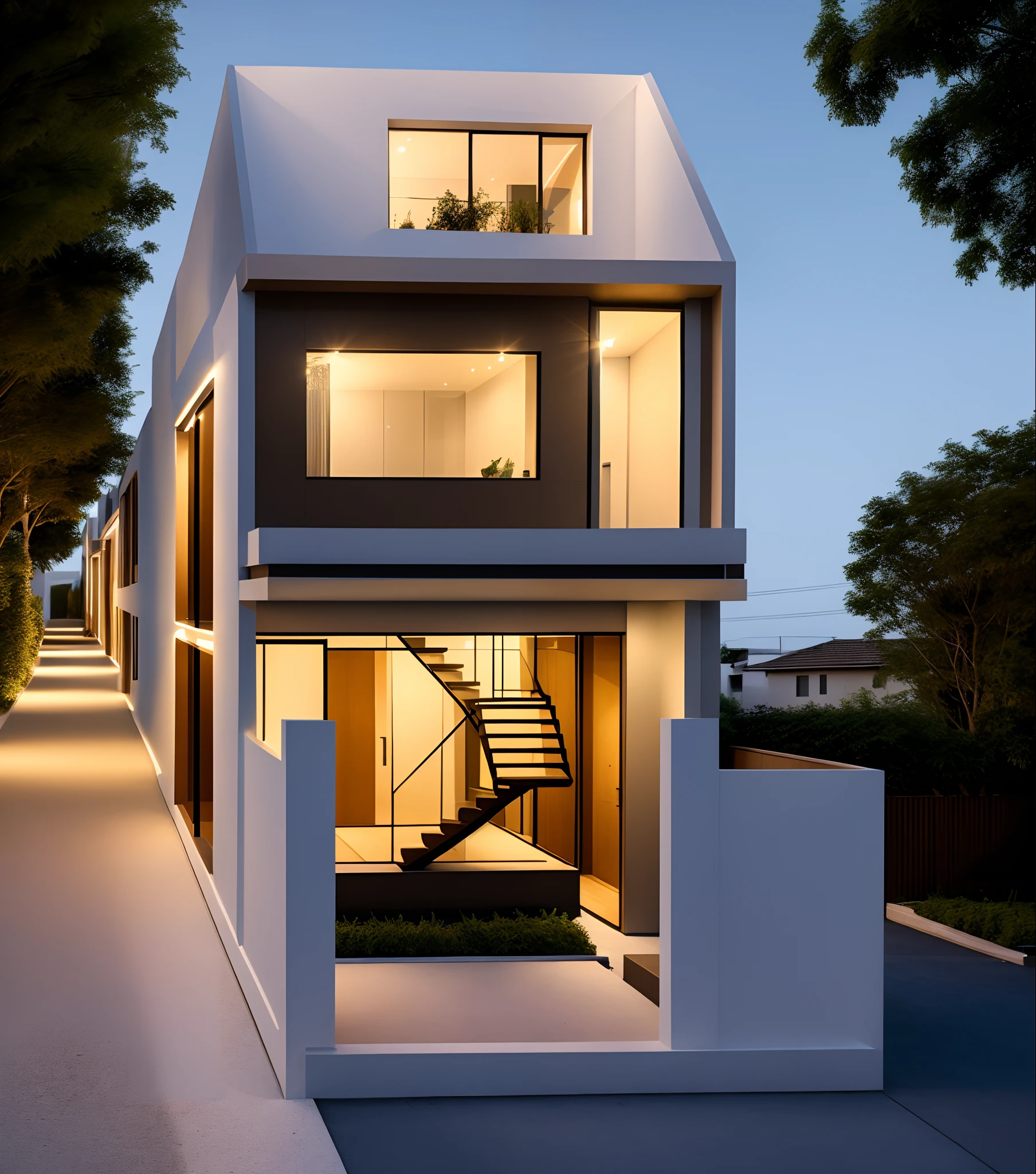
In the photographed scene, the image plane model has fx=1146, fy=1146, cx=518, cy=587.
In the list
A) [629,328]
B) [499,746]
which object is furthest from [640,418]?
[499,746]

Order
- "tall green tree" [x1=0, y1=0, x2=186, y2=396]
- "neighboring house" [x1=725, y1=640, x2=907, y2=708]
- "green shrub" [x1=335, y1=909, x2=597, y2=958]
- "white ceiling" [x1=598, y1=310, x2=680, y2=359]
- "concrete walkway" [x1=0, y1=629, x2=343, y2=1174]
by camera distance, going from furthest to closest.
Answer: "neighboring house" [x1=725, y1=640, x2=907, y2=708]
"white ceiling" [x1=598, y1=310, x2=680, y2=359]
"green shrub" [x1=335, y1=909, x2=597, y2=958]
"tall green tree" [x1=0, y1=0, x2=186, y2=396]
"concrete walkway" [x1=0, y1=629, x2=343, y2=1174]

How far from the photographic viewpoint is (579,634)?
11.5 meters

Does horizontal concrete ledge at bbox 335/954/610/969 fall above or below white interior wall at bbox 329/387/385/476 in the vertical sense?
below

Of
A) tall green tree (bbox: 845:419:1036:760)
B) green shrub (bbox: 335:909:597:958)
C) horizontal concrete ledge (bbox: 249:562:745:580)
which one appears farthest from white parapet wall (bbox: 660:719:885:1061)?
tall green tree (bbox: 845:419:1036:760)

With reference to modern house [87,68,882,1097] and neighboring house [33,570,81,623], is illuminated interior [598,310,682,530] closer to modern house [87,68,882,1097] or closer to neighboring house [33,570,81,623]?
modern house [87,68,882,1097]

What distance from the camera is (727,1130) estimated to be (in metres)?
5.96

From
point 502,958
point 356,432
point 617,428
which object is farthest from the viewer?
point 617,428

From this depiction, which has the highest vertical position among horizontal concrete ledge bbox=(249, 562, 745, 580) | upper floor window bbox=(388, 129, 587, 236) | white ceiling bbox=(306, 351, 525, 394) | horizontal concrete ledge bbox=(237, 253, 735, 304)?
upper floor window bbox=(388, 129, 587, 236)

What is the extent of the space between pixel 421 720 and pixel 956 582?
15.0 metres

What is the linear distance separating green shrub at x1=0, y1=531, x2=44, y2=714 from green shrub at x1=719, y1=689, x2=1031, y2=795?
1893 centimetres

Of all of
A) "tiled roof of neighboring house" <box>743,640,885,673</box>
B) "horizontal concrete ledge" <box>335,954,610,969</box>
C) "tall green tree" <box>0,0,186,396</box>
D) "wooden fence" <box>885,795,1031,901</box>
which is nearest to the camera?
"tall green tree" <box>0,0,186,396</box>

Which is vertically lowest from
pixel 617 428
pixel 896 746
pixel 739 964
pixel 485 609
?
pixel 739 964

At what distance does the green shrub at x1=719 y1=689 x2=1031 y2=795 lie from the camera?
44.0 ft

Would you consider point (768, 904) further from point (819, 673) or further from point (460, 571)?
point (819, 673)
